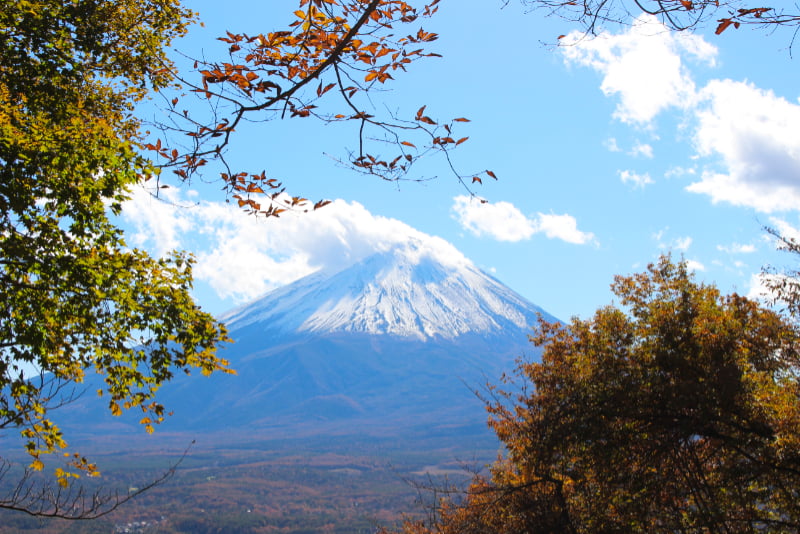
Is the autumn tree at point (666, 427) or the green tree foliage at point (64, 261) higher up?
the green tree foliage at point (64, 261)

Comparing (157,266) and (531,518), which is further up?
(157,266)

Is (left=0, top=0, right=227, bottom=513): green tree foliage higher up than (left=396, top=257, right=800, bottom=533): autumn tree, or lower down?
higher up

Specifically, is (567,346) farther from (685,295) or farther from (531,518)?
(531,518)

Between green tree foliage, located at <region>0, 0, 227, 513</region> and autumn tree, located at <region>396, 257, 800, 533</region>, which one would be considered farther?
autumn tree, located at <region>396, 257, 800, 533</region>

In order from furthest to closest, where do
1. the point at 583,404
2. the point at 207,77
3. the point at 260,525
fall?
the point at 260,525 < the point at 583,404 < the point at 207,77

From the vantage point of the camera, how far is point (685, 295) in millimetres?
10406

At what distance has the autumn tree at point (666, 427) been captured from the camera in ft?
Answer: 27.8

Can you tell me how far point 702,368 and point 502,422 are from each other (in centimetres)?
396

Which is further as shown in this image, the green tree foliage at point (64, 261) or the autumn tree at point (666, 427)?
the autumn tree at point (666, 427)

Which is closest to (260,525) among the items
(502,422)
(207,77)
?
(502,422)

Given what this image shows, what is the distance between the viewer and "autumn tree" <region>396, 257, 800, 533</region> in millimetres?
8477

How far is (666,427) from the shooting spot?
8.80 meters

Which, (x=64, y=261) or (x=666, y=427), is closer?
(x=64, y=261)

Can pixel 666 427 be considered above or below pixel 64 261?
below
